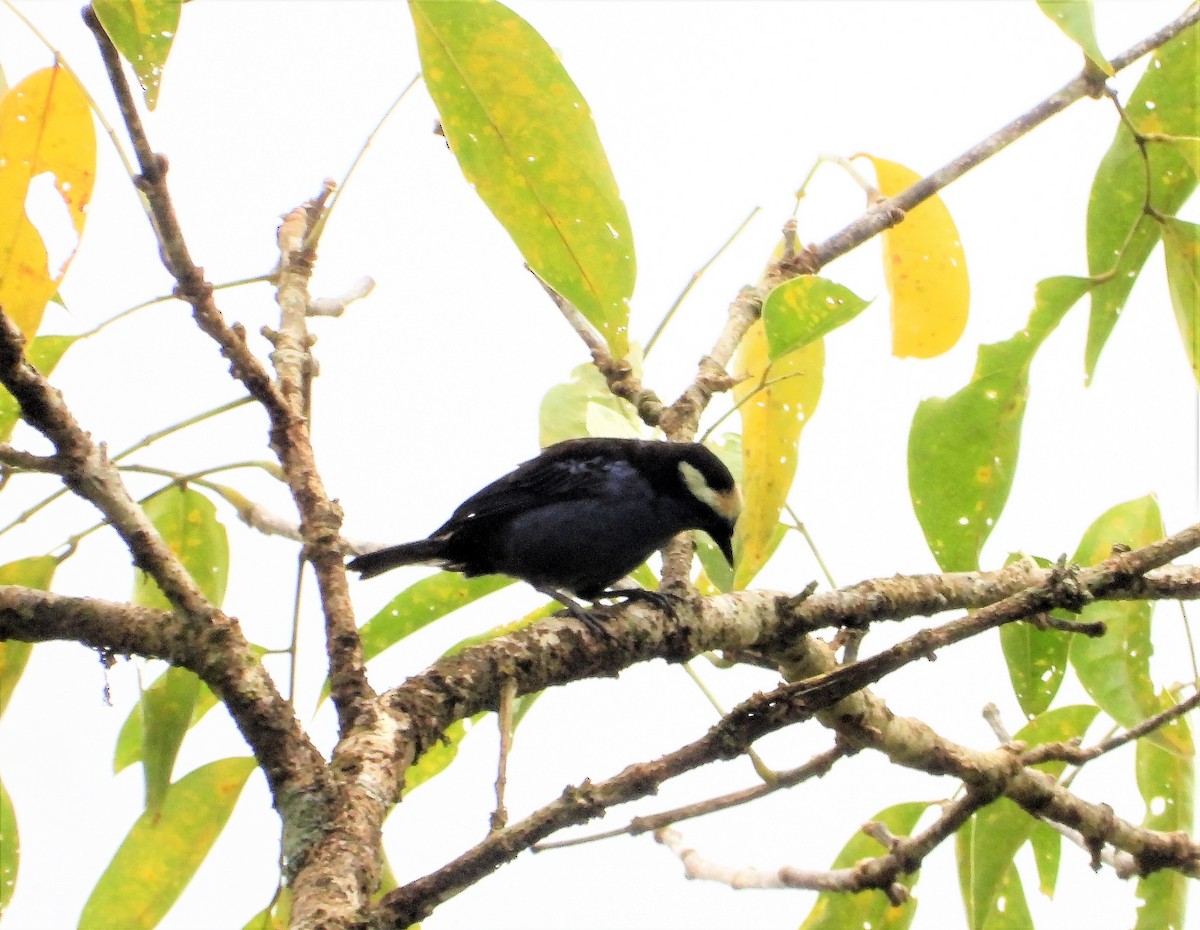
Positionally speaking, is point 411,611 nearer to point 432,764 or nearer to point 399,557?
point 432,764

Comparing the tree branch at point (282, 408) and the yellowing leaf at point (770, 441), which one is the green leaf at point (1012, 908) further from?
the tree branch at point (282, 408)

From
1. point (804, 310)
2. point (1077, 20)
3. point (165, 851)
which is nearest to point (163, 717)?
point (165, 851)

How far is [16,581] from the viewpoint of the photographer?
1888mm

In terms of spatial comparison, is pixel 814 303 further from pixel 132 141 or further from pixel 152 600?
pixel 152 600

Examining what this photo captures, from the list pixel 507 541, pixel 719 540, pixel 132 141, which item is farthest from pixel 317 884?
pixel 719 540

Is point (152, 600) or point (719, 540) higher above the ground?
point (719, 540)

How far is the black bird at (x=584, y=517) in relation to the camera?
293 centimetres

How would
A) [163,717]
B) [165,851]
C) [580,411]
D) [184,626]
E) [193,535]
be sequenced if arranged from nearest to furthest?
[184,626]
[163,717]
[165,851]
[193,535]
[580,411]

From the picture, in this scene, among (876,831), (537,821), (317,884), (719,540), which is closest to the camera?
(317,884)

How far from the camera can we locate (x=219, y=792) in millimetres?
2062

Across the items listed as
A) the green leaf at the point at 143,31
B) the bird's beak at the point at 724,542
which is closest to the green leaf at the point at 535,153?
the green leaf at the point at 143,31

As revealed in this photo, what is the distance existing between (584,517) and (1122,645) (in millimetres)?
1312

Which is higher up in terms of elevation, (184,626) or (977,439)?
(977,439)

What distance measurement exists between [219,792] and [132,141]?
3.88ft
